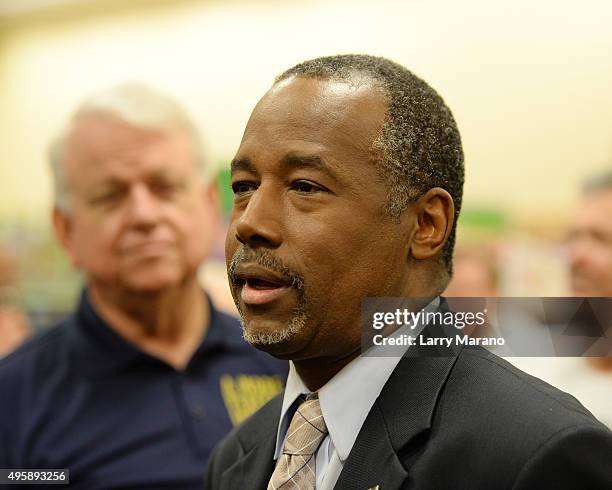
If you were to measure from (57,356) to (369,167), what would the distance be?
1106mm

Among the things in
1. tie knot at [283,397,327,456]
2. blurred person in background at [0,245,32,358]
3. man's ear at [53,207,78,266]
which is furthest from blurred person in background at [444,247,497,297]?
blurred person in background at [0,245,32,358]

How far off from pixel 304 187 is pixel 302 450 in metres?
0.36

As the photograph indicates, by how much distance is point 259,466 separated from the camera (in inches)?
50.4

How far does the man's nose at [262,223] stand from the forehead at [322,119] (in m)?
0.07

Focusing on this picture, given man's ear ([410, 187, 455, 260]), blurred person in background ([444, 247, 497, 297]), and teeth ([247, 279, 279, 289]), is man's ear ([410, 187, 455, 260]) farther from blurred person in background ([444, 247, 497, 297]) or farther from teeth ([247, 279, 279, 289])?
blurred person in background ([444, 247, 497, 297])

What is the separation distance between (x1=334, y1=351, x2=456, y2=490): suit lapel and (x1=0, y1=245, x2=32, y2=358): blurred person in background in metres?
1.39

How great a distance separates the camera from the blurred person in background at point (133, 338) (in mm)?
1831

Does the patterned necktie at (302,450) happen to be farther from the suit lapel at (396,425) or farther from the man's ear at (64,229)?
the man's ear at (64,229)

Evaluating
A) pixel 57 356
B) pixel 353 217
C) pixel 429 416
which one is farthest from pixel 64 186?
pixel 429 416

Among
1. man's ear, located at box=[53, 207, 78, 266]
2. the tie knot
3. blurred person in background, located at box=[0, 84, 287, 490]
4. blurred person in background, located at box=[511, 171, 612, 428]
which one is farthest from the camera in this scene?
man's ear, located at box=[53, 207, 78, 266]

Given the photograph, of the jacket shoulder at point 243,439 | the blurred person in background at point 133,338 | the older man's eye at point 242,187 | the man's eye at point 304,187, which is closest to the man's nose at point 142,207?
the blurred person in background at point 133,338

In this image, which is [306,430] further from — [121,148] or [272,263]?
[121,148]

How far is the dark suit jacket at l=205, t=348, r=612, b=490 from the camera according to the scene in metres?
0.93

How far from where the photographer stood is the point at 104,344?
1.95m
